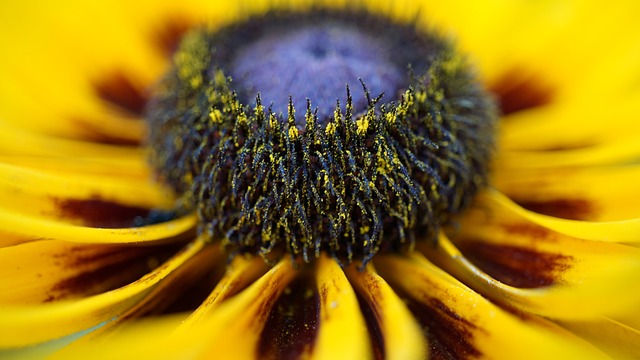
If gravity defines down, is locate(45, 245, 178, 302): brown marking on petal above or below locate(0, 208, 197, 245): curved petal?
below

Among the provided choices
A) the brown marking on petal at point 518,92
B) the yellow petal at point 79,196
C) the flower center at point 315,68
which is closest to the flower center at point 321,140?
the flower center at point 315,68

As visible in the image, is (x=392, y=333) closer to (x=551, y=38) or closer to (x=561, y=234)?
(x=561, y=234)

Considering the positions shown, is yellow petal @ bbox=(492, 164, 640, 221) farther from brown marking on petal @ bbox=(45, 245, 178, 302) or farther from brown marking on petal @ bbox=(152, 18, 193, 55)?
brown marking on petal @ bbox=(152, 18, 193, 55)

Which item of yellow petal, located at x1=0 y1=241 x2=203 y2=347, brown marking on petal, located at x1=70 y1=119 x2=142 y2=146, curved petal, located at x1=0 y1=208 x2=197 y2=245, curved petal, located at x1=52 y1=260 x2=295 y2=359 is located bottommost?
curved petal, located at x1=52 y1=260 x2=295 y2=359

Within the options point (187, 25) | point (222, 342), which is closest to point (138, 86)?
point (187, 25)

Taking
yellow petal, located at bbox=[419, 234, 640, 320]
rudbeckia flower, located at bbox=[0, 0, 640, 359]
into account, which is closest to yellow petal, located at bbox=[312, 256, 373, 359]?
rudbeckia flower, located at bbox=[0, 0, 640, 359]

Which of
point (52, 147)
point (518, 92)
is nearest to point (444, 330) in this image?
point (518, 92)
